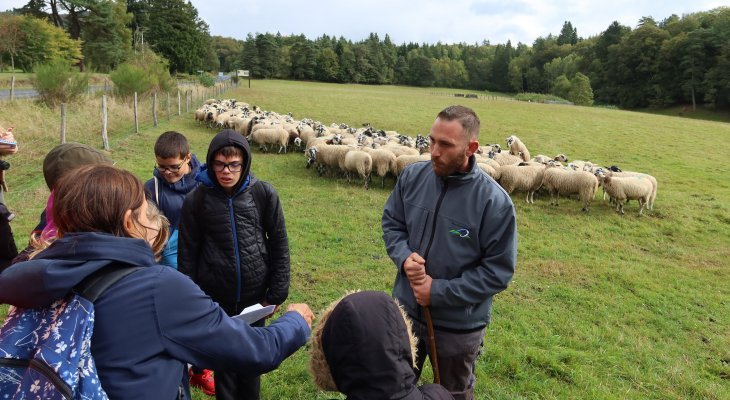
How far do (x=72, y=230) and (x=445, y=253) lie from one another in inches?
83.0

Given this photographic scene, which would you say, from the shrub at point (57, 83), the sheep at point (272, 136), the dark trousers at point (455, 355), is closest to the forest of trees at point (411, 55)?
the shrub at point (57, 83)

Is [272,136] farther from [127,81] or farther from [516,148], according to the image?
[127,81]

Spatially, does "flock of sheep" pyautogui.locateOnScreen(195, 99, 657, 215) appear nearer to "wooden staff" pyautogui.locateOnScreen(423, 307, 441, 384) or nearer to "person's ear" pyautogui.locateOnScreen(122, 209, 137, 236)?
"wooden staff" pyautogui.locateOnScreen(423, 307, 441, 384)

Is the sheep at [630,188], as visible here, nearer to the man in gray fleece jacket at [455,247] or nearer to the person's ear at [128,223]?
the man in gray fleece jacket at [455,247]

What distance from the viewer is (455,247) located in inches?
111

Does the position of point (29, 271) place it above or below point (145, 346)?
above

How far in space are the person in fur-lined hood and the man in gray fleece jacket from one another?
1.10 m

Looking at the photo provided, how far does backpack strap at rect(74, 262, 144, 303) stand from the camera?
135 centimetres

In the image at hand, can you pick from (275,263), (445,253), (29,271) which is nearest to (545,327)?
(445,253)

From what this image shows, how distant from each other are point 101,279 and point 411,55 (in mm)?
125867

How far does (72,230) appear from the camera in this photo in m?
1.47

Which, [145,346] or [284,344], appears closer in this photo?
[145,346]

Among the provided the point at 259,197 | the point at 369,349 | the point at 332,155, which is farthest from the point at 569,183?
the point at 369,349

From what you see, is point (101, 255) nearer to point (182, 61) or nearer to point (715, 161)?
point (715, 161)
